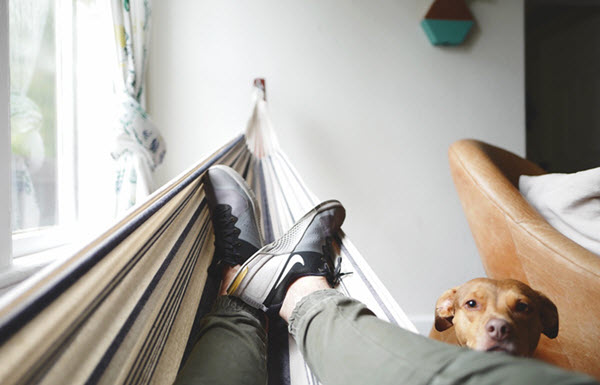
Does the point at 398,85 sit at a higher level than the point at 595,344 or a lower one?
higher

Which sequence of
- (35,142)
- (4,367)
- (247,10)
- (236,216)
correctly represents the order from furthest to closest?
(247,10)
(35,142)
(236,216)
(4,367)

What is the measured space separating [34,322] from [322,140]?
4.82 feet

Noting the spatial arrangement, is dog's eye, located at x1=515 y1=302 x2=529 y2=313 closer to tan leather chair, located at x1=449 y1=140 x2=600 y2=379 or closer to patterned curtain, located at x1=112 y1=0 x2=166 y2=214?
tan leather chair, located at x1=449 y1=140 x2=600 y2=379

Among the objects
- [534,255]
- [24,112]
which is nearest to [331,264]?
[534,255]

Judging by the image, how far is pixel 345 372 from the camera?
1.20ft

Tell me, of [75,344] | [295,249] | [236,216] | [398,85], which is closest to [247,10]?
[398,85]

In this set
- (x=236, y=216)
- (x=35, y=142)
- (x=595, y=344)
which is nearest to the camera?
(x=595, y=344)

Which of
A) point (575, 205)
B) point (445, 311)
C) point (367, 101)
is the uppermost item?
point (367, 101)

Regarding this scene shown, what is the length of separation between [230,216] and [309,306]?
396mm

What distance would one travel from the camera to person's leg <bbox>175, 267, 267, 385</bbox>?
41 cm

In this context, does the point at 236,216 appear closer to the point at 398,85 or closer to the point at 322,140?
the point at 322,140

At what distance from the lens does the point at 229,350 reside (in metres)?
0.46

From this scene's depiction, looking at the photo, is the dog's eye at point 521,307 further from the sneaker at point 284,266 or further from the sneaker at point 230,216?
the sneaker at point 230,216

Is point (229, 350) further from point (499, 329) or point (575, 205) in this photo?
point (575, 205)
